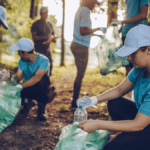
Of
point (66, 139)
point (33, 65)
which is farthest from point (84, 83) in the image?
point (66, 139)

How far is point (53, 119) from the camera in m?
2.81

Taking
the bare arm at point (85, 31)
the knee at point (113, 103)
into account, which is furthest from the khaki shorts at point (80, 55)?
the knee at point (113, 103)

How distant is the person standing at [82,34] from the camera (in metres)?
2.75

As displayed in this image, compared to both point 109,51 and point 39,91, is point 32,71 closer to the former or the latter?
point 39,91

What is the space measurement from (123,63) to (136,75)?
1165mm

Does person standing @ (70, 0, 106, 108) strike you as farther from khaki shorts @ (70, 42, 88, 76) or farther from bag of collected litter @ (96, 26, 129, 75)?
bag of collected litter @ (96, 26, 129, 75)

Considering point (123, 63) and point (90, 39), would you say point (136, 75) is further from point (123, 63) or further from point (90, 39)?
point (90, 39)

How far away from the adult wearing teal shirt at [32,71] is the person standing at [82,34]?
1.81 ft

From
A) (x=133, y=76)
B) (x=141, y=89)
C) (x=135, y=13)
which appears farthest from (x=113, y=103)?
(x=135, y=13)

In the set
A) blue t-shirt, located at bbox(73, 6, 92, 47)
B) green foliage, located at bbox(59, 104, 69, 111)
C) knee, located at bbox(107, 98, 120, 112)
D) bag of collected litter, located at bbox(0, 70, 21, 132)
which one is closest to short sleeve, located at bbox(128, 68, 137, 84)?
knee, located at bbox(107, 98, 120, 112)

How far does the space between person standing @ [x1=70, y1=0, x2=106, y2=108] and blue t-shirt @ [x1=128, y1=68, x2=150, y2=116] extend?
1285 millimetres

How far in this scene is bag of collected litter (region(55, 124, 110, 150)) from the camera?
1.43 meters

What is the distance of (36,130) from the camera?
2422mm

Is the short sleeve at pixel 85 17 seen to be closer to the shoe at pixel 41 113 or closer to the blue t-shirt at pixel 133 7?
the blue t-shirt at pixel 133 7
